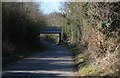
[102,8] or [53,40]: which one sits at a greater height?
[102,8]

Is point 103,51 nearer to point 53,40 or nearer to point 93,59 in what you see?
point 93,59

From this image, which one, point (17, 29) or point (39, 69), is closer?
point (39, 69)

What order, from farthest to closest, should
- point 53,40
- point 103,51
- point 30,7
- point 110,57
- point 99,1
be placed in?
point 53,40 → point 30,7 → point 103,51 → point 99,1 → point 110,57

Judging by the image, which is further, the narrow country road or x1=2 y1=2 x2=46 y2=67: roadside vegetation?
x1=2 y1=2 x2=46 y2=67: roadside vegetation

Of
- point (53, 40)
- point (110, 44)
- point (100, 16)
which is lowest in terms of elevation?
point (53, 40)

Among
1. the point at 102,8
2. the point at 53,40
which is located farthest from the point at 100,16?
the point at 53,40

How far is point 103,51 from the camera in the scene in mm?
16859

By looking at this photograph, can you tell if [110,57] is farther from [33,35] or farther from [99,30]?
[33,35]

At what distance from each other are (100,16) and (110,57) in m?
2.20

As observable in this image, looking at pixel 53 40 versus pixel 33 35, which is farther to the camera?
pixel 53 40

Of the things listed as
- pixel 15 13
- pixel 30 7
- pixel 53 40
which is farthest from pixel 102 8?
pixel 53 40

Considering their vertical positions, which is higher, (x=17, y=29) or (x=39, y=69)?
(x=17, y=29)

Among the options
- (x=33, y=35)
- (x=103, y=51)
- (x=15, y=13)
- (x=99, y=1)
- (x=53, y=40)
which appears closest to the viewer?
(x=99, y=1)

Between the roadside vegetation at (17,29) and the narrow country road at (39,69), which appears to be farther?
the roadside vegetation at (17,29)
